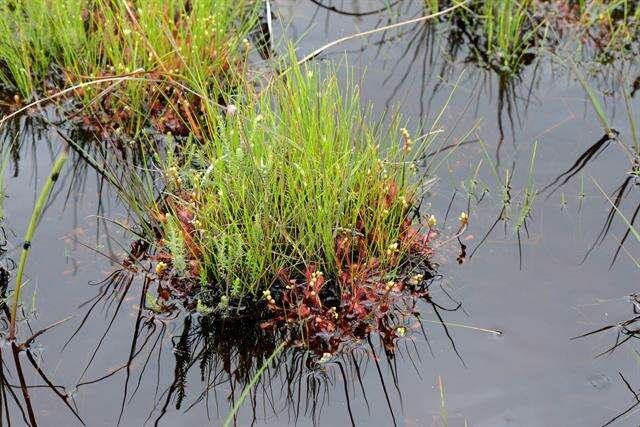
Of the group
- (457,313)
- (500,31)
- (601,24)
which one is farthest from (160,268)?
(601,24)

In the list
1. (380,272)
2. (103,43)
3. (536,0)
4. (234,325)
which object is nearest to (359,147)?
(380,272)

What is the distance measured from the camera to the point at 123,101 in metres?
4.21

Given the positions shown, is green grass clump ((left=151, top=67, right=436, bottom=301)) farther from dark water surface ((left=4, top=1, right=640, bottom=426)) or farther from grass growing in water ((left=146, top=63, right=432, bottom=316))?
dark water surface ((left=4, top=1, right=640, bottom=426))

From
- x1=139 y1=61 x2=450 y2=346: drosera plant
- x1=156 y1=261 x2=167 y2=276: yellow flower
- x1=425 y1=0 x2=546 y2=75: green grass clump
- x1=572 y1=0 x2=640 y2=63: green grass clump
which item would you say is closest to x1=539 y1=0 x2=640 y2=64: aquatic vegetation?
x1=572 y1=0 x2=640 y2=63: green grass clump

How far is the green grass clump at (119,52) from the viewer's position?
4215 millimetres

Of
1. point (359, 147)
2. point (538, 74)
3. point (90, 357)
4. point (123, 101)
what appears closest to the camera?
point (90, 357)

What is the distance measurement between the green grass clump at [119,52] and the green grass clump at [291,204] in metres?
0.83

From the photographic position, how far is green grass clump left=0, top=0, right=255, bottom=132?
4.21 meters

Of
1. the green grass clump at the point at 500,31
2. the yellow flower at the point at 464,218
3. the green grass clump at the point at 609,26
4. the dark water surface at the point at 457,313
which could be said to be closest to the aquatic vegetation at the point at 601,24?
the green grass clump at the point at 609,26

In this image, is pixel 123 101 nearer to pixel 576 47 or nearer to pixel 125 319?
pixel 125 319

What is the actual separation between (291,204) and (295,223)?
130 mm

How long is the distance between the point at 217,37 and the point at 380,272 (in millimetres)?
1763

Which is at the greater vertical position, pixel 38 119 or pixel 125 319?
pixel 38 119

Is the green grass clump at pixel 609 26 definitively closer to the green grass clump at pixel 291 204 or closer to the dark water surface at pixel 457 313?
the dark water surface at pixel 457 313
